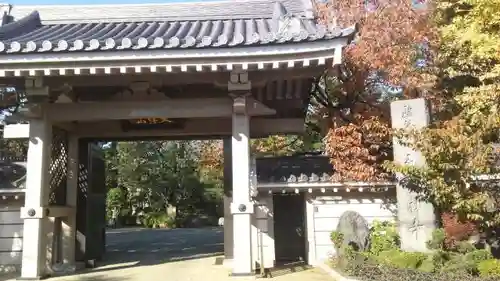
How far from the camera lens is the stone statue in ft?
31.6

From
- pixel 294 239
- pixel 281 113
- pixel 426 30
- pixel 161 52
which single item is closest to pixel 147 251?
pixel 294 239

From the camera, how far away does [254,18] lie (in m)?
11.4

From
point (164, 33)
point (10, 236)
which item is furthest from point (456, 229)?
point (10, 236)

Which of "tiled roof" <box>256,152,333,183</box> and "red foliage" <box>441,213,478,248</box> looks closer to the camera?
"red foliage" <box>441,213,478,248</box>

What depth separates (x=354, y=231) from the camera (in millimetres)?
9789

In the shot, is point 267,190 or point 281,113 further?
point 281,113

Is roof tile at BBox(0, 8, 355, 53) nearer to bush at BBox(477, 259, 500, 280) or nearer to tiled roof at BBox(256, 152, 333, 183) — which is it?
tiled roof at BBox(256, 152, 333, 183)

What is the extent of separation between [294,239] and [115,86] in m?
6.01

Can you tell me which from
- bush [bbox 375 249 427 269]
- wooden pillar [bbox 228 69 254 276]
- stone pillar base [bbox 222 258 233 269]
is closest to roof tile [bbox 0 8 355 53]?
wooden pillar [bbox 228 69 254 276]

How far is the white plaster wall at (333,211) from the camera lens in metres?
10.5

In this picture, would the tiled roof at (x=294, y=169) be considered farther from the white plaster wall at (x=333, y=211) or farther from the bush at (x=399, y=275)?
the bush at (x=399, y=275)

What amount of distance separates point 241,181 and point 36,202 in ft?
12.1

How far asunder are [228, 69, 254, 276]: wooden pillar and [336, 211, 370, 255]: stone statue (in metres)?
2.63

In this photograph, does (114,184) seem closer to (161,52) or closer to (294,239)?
(294,239)
